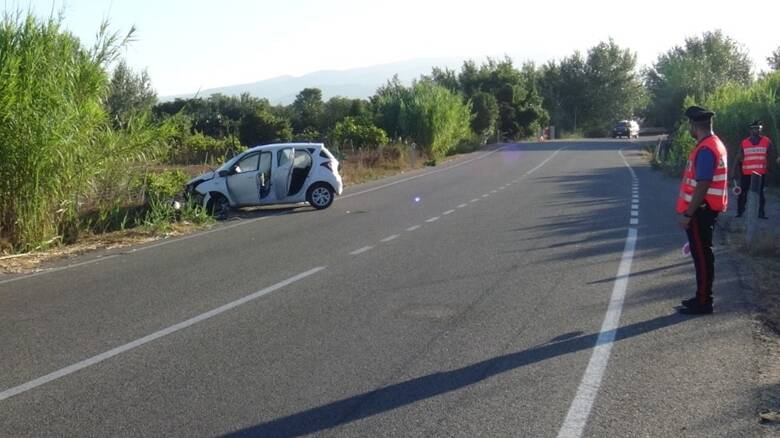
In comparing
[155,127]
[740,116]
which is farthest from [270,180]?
[740,116]

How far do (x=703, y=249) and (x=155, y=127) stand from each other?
11.3 meters

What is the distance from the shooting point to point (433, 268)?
38.8 feet

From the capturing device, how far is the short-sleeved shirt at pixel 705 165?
8430 mm

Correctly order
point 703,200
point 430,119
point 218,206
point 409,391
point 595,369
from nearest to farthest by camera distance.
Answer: point 409,391 → point 595,369 → point 703,200 → point 218,206 → point 430,119

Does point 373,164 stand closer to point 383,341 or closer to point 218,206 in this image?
point 218,206

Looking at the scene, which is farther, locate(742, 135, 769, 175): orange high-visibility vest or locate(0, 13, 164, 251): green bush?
locate(742, 135, 769, 175): orange high-visibility vest

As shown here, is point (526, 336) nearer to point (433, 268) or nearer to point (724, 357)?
point (724, 357)

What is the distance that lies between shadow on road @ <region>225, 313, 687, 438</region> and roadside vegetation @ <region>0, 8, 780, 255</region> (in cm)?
985

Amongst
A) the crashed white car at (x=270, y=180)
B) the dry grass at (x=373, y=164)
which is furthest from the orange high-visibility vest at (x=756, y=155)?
the dry grass at (x=373, y=164)

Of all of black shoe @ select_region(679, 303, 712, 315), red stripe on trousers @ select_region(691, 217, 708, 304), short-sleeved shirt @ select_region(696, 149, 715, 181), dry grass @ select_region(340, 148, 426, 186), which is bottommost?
dry grass @ select_region(340, 148, 426, 186)

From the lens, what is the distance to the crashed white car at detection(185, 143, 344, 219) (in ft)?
67.4

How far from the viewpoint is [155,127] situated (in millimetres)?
17031

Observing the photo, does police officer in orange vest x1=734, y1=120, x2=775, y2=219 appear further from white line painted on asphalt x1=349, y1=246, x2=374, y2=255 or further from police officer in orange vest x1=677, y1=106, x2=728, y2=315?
police officer in orange vest x1=677, y1=106, x2=728, y2=315

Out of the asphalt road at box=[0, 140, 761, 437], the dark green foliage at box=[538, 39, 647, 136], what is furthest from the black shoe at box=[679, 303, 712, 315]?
the dark green foliage at box=[538, 39, 647, 136]
